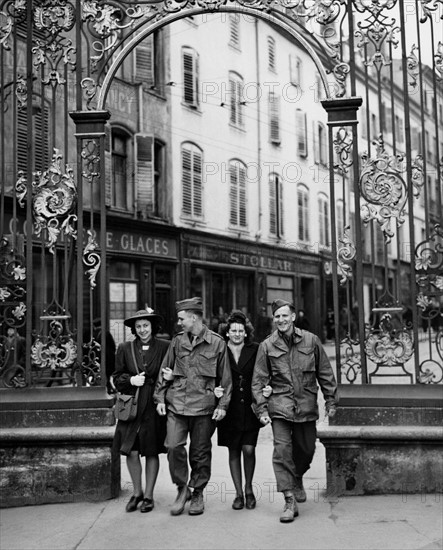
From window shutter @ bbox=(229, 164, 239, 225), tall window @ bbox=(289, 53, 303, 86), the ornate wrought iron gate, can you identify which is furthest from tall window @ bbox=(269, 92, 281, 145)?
the ornate wrought iron gate

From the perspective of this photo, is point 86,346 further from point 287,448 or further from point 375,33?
point 375,33

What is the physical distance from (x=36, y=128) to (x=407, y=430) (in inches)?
391

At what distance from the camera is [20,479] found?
6414mm

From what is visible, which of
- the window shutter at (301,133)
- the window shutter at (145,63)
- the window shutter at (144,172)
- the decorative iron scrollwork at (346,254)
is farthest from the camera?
the window shutter at (301,133)

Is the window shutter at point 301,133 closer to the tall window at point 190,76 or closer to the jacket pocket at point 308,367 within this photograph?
the tall window at point 190,76

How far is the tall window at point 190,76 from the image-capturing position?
20402 mm

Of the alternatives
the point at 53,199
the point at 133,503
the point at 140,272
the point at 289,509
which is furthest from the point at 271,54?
the point at 289,509

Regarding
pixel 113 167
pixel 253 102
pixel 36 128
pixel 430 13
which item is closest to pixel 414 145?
pixel 253 102

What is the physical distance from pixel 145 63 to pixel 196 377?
571 inches

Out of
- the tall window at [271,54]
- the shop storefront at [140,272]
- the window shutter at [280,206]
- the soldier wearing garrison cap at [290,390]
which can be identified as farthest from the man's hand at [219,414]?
the tall window at [271,54]

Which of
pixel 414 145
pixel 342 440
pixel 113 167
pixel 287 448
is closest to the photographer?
pixel 287 448

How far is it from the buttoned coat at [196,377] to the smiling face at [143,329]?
0.81ft

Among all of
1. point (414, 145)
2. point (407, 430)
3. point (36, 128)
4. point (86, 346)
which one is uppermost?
point (414, 145)

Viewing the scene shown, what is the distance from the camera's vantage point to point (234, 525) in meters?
5.58
